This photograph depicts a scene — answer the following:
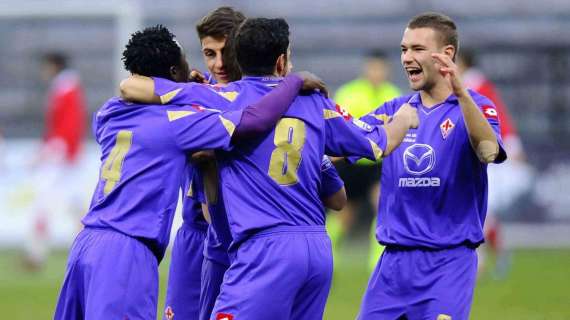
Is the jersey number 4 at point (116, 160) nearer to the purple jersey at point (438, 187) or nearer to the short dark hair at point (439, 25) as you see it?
the purple jersey at point (438, 187)

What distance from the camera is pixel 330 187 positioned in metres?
5.52

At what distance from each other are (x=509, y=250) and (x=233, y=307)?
427 inches

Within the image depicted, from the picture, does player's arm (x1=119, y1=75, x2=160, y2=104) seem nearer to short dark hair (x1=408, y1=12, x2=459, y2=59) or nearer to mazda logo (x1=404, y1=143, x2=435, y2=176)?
mazda logo (x1=404, y1=143, x2=435, y2=176)

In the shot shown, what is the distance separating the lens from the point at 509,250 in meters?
15.2

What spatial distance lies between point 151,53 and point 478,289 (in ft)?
22.9

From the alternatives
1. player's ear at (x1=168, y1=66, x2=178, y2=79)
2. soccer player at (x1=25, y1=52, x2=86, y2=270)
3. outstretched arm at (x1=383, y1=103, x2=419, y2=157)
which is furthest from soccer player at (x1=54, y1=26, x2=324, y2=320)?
soccer player at (x1=25, y1=52, x2=86, y2=270)

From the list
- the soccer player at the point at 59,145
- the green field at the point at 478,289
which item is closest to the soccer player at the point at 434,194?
the green field at the point at 478,289

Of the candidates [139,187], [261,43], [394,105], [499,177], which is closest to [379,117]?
[394,105]

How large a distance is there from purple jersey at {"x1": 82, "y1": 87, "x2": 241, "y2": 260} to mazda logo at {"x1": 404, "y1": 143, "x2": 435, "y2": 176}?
984 millimetres

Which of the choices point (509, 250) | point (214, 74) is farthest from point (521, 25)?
point (214, 74)

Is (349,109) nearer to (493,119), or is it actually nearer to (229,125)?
(493,119)

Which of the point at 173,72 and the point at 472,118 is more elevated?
the point at 173,72

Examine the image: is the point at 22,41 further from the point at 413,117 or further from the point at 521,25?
the point at 413,117

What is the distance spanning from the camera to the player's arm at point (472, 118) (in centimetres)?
529
